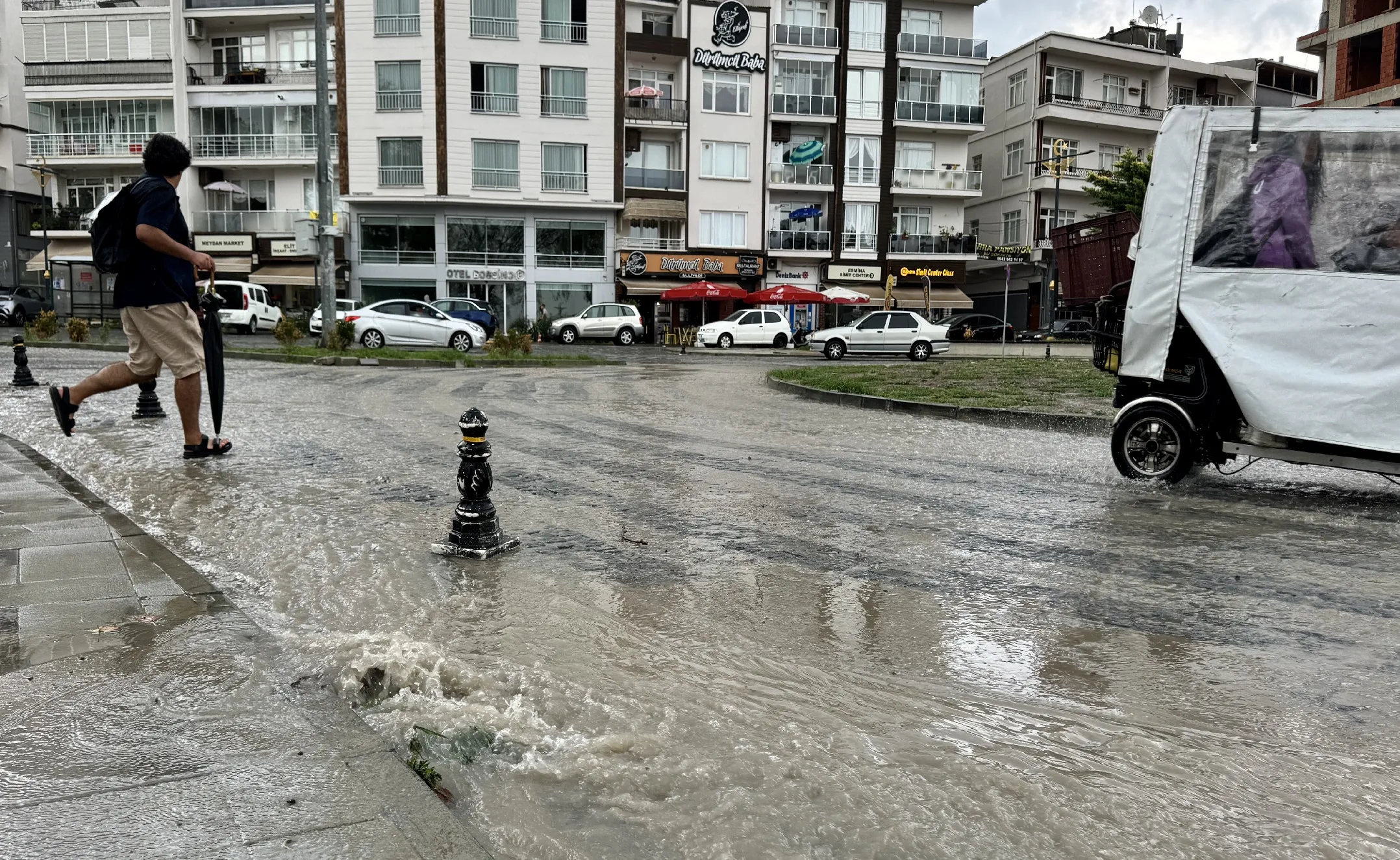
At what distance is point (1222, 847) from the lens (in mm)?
2641

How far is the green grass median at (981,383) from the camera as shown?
47.8ft

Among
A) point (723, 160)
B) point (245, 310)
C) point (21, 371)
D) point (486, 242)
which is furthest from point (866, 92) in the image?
point (21, 371)

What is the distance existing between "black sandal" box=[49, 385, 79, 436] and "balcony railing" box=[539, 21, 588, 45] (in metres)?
43.6

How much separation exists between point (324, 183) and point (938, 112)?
3830 centimetres

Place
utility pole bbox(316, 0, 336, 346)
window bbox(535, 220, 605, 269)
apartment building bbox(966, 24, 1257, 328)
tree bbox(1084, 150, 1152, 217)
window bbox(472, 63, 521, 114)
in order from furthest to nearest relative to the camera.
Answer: apartment building bbox(966, 24, 1257, 328) < tree bbox(1084, 150, 1152, 217) < window bbox(535, 220, 605, 269) < window bbox(472, 63, 521, 114) < utility pole bbox(316, 0, 336, 346)

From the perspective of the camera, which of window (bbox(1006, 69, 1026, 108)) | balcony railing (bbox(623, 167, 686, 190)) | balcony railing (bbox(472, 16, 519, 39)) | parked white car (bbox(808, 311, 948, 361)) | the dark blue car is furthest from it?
window (bbox(1006, 69, 1026, 108))

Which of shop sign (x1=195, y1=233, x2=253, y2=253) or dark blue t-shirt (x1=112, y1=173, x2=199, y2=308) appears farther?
shop sign (x1=195, y1=233, x2=253, y2=253)

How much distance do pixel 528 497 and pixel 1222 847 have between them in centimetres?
506

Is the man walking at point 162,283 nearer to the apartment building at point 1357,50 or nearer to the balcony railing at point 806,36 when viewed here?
the apartment building at point 1357,50

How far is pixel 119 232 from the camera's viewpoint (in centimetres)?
731

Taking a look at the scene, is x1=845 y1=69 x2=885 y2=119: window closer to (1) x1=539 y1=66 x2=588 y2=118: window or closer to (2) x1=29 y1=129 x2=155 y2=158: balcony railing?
(1) x1=539 y1=66 x2=588 y2=118: window

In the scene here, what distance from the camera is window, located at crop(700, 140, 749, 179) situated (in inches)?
2028

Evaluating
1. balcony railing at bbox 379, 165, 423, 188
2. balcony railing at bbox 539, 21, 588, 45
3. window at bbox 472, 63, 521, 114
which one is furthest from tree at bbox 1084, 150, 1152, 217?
balcony railing at bbox 379, 165, 423, 188

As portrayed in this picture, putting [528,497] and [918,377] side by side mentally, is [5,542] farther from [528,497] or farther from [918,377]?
[918,377]
